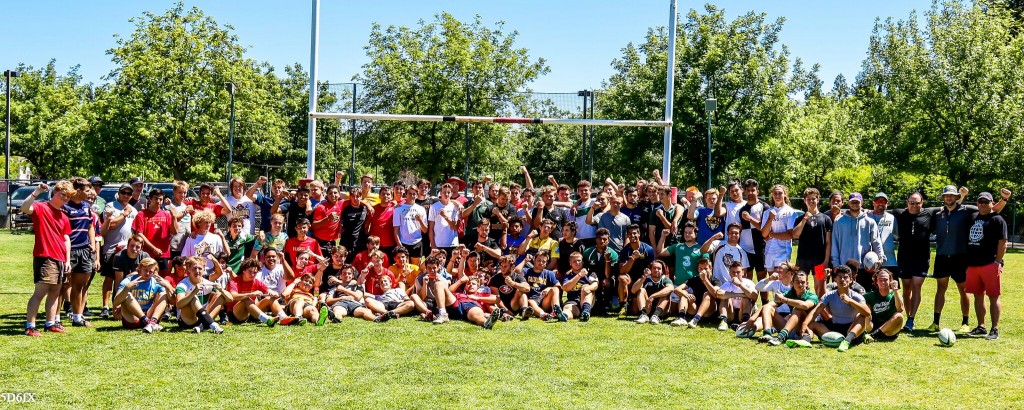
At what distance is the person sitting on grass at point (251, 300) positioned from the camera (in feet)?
26.0

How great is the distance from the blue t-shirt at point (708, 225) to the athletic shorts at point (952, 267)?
2.07 m

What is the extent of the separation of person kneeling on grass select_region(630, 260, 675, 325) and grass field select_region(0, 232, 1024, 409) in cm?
47

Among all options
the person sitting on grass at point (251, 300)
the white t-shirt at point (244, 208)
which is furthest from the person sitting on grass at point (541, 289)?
the white t-shirt at point (244, 208)

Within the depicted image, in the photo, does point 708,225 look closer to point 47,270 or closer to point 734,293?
point 734,293

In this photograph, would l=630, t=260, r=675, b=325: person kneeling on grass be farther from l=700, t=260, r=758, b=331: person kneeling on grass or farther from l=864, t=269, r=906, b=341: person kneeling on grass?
l=864, t=269, r=906, b=341: person kneeling on grass

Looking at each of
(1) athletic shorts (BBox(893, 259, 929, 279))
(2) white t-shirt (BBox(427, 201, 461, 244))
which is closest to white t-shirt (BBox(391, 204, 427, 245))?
(2) white t-shirt (BBox(427, 201, 461, 244))

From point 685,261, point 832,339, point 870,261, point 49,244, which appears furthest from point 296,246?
point 870,261

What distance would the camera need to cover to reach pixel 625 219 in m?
9.27

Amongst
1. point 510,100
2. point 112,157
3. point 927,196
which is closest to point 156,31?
point 112,157

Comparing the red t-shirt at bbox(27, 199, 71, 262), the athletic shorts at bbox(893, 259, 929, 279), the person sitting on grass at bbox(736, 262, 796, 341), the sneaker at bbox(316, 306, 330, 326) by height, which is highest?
the red t-shirt at bbox(27, 199, 71, 262)

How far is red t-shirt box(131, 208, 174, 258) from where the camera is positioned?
8312mm

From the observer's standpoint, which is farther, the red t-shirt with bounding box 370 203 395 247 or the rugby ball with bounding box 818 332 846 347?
the red t-shirt with bounding box 370 203 395 247

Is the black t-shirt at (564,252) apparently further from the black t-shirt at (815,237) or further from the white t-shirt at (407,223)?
the black t-shirt at (815,237)

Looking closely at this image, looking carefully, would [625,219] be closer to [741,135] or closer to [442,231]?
[442,231]
